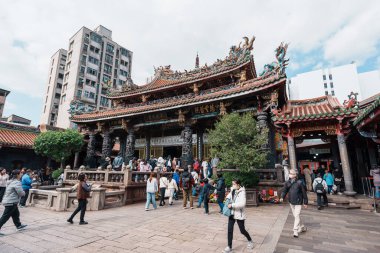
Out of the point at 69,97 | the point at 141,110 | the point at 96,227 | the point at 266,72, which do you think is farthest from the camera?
the point at 69,97

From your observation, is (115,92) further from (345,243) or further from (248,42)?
(345,243)

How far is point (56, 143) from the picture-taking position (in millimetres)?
16594

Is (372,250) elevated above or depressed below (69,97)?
below

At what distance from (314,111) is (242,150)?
4.97 m

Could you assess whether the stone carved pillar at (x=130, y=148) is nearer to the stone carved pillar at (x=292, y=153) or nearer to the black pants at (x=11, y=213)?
the black pants at (x=11, y=213)

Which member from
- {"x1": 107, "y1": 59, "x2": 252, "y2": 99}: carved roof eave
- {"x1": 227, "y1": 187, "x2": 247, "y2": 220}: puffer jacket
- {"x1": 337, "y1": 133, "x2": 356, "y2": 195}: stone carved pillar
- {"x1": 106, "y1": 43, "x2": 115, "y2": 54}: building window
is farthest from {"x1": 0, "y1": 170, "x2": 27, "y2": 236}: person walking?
{"x1": 106, "y1": 43, "x2": 115, "y2": 54}: building window

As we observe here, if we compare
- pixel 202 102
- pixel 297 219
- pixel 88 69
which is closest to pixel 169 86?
pixel 202 102

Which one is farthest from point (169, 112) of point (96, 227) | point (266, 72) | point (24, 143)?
point (24, 143)

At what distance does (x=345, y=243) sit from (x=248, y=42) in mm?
12486

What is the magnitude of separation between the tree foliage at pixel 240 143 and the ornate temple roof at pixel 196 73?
19.8 ft

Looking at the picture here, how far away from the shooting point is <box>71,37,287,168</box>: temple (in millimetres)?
11703

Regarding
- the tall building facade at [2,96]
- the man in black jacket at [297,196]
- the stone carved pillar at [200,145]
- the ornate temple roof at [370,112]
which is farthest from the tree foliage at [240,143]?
the tall building facade at [2,96]

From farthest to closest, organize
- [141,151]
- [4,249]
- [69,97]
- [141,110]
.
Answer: [69,97], [141,151], [141,110], [4,249]

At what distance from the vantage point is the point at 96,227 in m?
5.78
